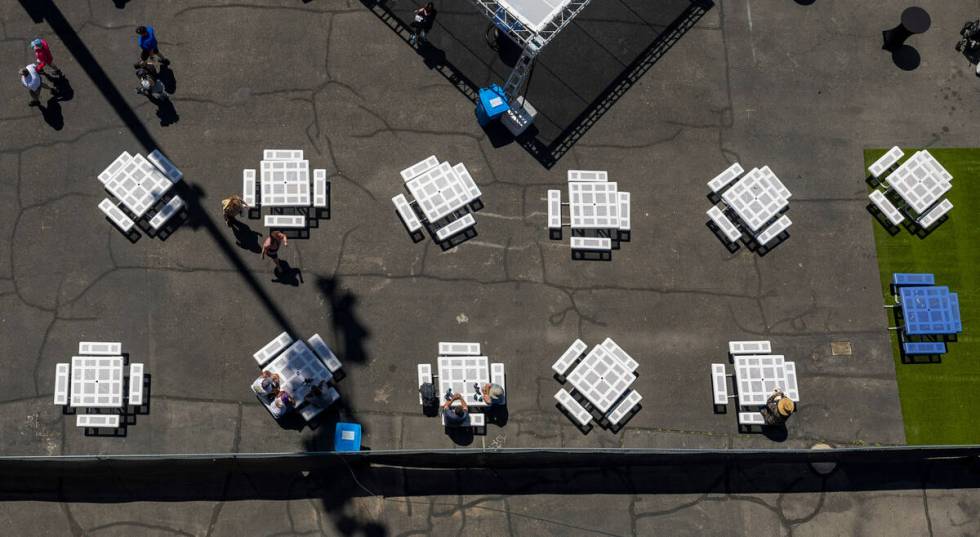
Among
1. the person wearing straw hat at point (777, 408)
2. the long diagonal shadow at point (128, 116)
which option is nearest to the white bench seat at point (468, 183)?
the long diagonal shadow at point (128, 116)

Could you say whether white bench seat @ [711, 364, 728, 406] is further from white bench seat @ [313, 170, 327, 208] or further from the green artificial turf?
white bench seat @ [313, 170, 327, 208]

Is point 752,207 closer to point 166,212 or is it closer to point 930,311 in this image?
point 930,311

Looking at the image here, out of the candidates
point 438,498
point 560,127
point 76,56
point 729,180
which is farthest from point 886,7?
point 76,56

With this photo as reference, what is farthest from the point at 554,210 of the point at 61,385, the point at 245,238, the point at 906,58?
the point at 61,385

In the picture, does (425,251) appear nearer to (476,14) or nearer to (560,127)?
(560,127)

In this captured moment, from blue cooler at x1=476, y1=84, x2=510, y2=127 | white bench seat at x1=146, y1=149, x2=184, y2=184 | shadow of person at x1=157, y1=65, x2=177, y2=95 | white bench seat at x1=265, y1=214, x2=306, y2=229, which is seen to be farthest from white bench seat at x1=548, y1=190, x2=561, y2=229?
shadow of person at x1=157, y1=65, x2=177, y2=95

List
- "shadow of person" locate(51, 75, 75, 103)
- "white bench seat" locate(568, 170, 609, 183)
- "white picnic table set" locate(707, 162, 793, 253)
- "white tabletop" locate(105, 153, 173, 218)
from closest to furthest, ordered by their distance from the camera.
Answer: "white tabletop" locate(105, 153, 173, 218) < "white picnic table set" locate(707, 162, 793, 253) < "white bench seat" locate(568, 170, 609, 183) < "shadow of person" locate(51, 75, 75, 103)
